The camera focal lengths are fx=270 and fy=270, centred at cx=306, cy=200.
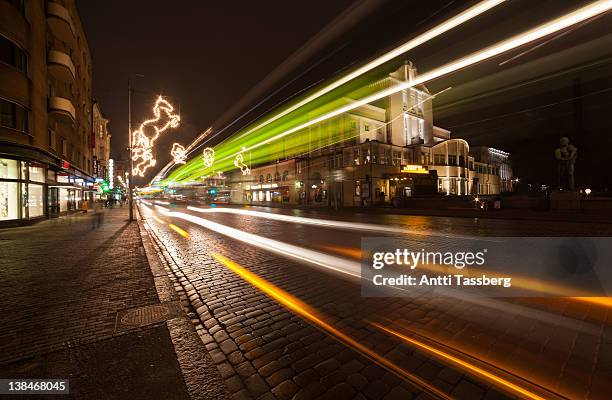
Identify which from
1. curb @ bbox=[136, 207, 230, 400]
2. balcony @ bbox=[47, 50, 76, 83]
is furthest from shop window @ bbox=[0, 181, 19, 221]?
curb @ bbox=[136, 207, 230, 400]

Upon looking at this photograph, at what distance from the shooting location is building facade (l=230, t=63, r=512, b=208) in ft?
121

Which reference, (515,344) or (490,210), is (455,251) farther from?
(490,210)

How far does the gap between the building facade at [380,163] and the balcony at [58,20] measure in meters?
29.4

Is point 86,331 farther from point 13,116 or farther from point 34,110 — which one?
point 34,110

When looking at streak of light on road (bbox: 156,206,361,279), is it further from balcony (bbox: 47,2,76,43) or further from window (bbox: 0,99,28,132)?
balcony (bbox: 47,2,76,43)

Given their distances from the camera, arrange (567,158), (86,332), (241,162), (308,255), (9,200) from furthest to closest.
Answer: (241,162), (567,158), (9,200), (308,255), (86,332)

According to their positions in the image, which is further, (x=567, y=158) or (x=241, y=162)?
(x=241, y=162)

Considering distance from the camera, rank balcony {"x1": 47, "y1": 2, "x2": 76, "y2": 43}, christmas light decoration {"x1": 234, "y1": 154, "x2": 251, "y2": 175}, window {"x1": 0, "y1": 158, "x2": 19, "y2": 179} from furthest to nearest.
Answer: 1. christmas light decoration {"x1": 234, "y1": 154, "x2": 251, "y2": 175}
2. balcony {"x1": 47, "y1": 2, "x2": 76, "y2": 43}
3. window {"x1": 0, "y1": 158, "x2": 19, "y2": 179}

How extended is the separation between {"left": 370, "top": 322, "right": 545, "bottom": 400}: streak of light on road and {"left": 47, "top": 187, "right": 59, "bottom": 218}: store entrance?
26.7m

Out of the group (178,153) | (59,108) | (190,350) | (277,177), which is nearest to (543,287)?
(190,350)

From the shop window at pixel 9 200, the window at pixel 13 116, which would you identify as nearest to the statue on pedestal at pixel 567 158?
the window at pixel 13 116

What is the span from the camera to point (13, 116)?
1587 cm

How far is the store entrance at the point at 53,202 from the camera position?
68.0ft

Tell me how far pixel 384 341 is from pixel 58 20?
1194 inches
